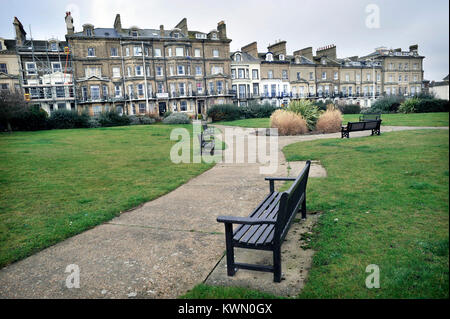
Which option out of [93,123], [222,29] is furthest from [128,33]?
[93,123]

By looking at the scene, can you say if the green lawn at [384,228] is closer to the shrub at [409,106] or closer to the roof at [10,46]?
the shrub at [409,106]

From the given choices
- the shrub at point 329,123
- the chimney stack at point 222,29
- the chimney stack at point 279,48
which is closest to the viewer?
the shrub at point 329,123

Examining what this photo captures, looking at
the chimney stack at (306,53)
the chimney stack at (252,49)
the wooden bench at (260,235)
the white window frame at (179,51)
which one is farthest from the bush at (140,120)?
the chimney stack at (306,53)

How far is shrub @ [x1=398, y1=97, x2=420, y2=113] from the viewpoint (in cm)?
2957

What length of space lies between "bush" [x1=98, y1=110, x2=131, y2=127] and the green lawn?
27929 millimetres

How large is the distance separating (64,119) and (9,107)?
478cm

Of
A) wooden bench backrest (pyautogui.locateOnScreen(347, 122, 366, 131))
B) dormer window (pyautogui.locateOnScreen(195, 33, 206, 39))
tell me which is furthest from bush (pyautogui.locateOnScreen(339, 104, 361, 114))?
wooden bench backrest (pyautogui.locateOnScreen(347, 122, 366, 131))

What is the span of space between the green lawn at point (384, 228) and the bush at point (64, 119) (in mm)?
27107

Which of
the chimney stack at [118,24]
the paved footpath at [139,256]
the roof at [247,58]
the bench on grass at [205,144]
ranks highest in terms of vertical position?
the chimney stack at [118,24]

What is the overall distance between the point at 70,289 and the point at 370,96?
Result: 72.2m

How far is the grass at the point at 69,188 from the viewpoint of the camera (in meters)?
5.08

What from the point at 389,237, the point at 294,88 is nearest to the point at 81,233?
the point at 389,237

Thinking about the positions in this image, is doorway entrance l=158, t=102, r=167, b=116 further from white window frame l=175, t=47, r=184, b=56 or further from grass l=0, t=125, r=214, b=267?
grass l=0, t=125, r=214, b=267

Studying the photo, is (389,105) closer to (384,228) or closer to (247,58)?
(247,58)
